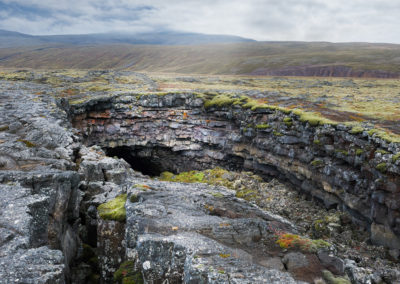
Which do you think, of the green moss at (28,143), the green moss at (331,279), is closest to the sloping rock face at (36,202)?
the green moss at (28,143)

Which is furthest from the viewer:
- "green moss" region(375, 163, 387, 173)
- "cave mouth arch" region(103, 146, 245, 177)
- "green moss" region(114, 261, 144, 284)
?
"cave mouth arch" region(103, 146, 245, 177)

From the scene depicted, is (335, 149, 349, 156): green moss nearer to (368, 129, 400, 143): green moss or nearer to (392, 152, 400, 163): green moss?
(368, 129, 400, 143): green moss

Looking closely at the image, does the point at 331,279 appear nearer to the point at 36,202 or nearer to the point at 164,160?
the point at 36,202

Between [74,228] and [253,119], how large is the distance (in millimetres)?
24665

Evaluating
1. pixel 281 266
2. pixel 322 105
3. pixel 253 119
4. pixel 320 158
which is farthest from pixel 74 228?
pixel 322 105

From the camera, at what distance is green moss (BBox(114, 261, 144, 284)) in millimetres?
10812

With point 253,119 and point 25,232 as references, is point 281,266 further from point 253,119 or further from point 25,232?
point 253,119

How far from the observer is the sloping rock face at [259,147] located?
1888 centimetres

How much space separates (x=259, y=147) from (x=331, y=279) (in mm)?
24159

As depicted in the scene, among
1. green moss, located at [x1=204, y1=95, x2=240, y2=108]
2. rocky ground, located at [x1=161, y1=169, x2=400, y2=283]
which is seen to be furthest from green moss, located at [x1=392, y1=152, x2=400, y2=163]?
green moss, located at [x1=204, y1=95, x2=240, y2=108]

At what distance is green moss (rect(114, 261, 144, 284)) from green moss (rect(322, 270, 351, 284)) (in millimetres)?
7117

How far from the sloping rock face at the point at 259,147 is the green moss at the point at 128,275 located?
16963 mm

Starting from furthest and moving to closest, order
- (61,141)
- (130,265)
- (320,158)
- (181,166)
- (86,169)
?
(181,166)
(320,158)
(61,141)
(86,169)
(130,265)

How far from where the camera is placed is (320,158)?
82.7 ft
